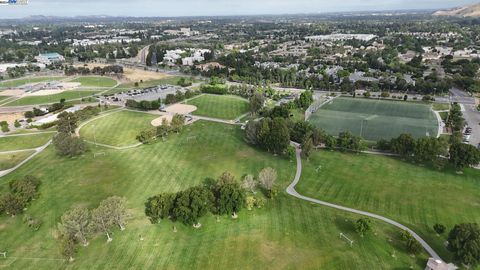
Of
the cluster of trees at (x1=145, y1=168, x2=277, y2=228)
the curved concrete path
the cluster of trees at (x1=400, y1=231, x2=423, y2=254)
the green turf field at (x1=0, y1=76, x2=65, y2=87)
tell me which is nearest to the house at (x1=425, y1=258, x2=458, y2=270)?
the cluster of trees at (x1=400, y1=231, x2=423, y2=254)

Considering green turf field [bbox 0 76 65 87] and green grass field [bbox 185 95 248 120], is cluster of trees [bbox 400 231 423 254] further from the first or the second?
green turf field [bbox 0 76 65 87]

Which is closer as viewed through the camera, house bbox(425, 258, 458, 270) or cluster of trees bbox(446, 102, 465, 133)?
house bbox(425, 258, 458, 270)

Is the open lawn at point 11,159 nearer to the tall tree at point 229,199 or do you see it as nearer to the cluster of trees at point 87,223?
the cluster of trees at point 87,223

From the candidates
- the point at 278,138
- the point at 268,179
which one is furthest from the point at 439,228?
the point at 278,138

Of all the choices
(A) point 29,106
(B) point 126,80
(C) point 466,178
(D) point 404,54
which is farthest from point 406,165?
(D) point 404,54

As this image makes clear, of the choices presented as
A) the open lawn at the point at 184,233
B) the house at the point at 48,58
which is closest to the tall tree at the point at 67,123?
the open lawn at the point at 184,233

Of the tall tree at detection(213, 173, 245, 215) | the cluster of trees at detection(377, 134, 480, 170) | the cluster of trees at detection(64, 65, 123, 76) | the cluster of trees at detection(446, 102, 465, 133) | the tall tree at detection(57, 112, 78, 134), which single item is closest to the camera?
the tall tree at detection(213, 173, 245, 215)
